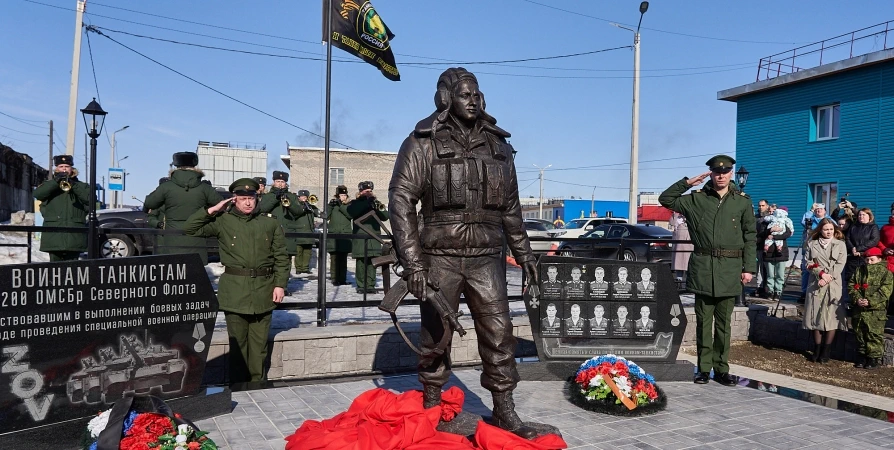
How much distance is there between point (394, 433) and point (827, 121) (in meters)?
26.9

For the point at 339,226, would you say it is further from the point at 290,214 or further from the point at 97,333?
the point at 97,333

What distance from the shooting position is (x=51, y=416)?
4.38m

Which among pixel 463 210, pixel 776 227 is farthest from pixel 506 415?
pixel 776 227

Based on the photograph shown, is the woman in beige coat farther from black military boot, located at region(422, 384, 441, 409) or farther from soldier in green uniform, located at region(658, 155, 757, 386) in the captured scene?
black military boot, located at region(422, 384, 441, 409)

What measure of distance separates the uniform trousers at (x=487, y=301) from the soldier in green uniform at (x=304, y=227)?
7.50 meters

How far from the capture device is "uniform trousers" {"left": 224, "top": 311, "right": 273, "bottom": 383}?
19.9 feet

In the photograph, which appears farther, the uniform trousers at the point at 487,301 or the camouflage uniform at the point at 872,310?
the camouflage uniform at the point at 872,310

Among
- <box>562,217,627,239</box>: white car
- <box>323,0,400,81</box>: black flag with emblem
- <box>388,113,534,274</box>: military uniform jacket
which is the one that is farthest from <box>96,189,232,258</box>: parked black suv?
<box>562,217,627,239</box>: white car

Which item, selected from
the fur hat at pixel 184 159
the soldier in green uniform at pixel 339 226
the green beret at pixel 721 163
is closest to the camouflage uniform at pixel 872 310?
the green beret at pixel 721 163

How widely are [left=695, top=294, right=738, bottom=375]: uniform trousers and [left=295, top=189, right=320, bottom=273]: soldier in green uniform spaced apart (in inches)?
272

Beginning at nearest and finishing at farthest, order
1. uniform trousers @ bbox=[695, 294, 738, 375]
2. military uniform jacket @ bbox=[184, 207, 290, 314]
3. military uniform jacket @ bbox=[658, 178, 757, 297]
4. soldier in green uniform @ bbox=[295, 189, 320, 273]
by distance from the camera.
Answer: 1. military uniform jacket @ bbox=[184, 207, 290, 314]
2. military uniform jacket @ bbox=[658, 178, 757, 297]
3. uniform trousers @ bbox=[695, 294, 738, 375]
4. soldier in green uniform @ bbox=[295, 189, 320, 273]

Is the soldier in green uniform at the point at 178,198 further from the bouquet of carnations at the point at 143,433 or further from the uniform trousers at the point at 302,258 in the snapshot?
the bouquet of carnations at the point at 143,433

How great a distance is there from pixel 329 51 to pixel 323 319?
3.05 metres

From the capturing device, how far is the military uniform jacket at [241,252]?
5891 mm
